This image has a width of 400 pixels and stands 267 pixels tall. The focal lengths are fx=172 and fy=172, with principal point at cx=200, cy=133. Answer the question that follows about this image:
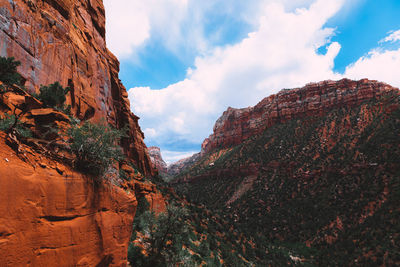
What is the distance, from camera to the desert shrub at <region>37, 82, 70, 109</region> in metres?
10.3

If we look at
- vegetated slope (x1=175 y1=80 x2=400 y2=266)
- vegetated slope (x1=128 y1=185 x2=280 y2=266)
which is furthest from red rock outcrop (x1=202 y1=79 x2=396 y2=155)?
vegetated slope (x1=128 y1=185 x2=280 y2=266)

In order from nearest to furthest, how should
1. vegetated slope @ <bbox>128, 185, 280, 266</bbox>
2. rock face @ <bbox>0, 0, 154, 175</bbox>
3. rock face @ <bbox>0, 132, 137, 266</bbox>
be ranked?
rock face @ <bbox>0, 132, 137, 266</bbox>
vegetated slope @ <bbox>128, 185, 280, 266</bbox>
rock face @ <bbox>0, 0, 154, 175</bbox>

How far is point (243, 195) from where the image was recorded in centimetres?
5200

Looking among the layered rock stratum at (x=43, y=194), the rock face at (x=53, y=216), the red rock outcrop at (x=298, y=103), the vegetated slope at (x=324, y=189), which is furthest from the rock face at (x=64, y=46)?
the red rock outcrop at (x=298, y=103)

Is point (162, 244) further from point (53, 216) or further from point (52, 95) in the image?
point (52, 95)

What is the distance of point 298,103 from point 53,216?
91.8 metres

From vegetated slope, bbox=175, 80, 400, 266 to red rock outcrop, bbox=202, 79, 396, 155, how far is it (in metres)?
3.31

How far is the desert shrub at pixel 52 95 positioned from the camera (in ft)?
33.7

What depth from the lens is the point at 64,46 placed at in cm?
1504

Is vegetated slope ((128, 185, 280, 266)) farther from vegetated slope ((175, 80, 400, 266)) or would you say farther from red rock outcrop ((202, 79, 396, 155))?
red rock outcrop ((202, 79, 396, 155))

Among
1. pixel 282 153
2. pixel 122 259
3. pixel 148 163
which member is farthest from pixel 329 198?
pixel 122 259

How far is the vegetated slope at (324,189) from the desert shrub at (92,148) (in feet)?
76.5

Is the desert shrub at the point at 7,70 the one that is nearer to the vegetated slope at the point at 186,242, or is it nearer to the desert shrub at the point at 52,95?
the desert shrub at the point at 52,95

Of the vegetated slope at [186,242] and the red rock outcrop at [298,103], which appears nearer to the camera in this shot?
the vegetated slope at [186,242]
